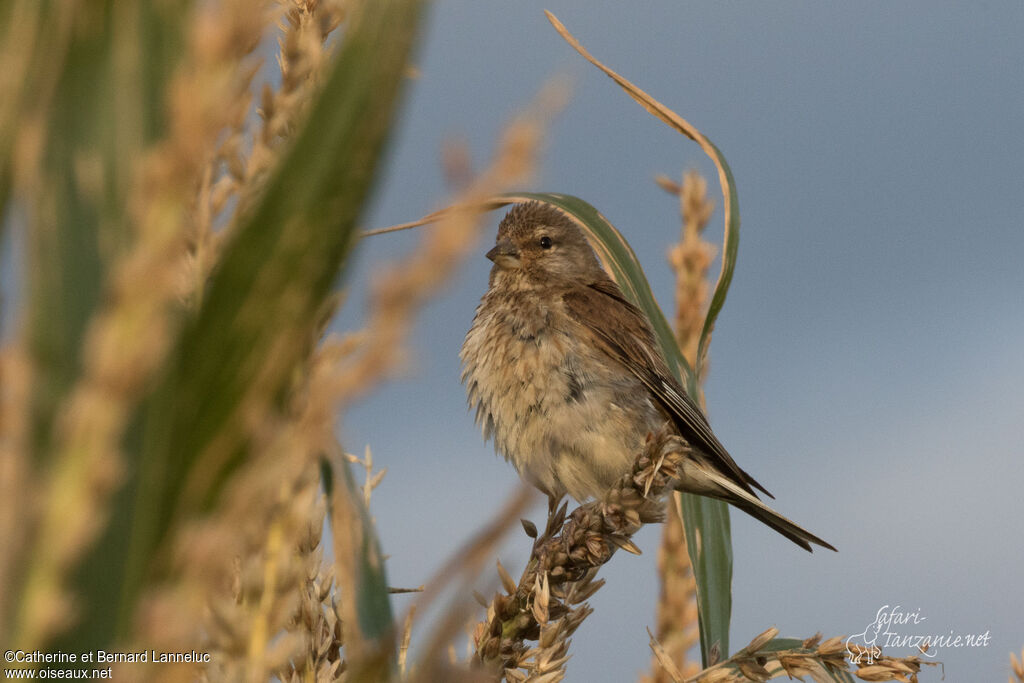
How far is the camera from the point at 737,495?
14.0 ft

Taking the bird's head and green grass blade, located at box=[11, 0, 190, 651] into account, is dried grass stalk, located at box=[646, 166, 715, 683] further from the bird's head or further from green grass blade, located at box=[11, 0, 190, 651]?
green grass blade, located at box=[11, 0, 190, 651]

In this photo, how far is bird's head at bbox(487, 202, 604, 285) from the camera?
505cm

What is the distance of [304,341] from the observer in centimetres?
70

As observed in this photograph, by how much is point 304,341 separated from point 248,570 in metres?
0.25

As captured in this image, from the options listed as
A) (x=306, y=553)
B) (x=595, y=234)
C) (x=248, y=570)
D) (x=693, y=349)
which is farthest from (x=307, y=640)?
(x=693, y=349)

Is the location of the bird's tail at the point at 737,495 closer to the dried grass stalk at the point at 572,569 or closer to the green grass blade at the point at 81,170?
the dried grass stalk at the point at 572,569

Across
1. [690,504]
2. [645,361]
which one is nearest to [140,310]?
[690,504]

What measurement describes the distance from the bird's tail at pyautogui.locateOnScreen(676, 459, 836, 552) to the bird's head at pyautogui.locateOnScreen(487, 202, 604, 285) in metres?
1.31

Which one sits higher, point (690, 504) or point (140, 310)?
point (140, 310)

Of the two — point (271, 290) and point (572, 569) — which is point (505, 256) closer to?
point (572, 569)

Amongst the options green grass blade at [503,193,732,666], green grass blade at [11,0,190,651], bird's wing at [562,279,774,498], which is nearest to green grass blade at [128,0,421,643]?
green grass blade at [11,0,190,651]

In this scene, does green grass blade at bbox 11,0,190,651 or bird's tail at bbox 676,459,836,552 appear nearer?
green grass blade at bbox 11,0,190,651

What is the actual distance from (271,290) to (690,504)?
2.60 metres

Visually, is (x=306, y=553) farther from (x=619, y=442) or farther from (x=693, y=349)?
(x=619, y=442)
